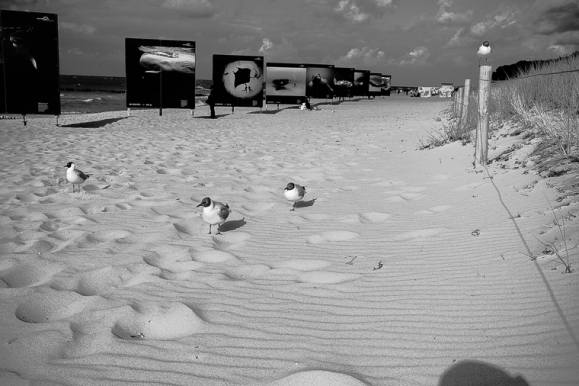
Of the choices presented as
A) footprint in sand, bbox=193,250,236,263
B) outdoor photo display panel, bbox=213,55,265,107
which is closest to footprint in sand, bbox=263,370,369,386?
footprint in sand, bbox=193,250,236,263

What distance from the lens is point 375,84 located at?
178 feet

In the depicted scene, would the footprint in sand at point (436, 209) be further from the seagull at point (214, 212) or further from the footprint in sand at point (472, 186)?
the seagull at point (214, 212)

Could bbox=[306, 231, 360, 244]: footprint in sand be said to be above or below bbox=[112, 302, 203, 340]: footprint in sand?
above

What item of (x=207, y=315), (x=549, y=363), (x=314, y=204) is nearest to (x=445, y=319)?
(x=549, y=363)

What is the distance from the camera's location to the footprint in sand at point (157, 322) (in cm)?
294

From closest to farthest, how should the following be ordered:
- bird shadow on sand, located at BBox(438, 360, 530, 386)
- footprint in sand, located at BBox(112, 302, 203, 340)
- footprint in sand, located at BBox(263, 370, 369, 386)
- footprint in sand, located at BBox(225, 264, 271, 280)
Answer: bird shadow on sand, located at BBox(438, 360, 530, 386) → footprint in sand, located at BBox(263, 370, 369, 386) → footprint in sand, located at BBox(112, 302, 203, 340) → footprint in sand, located at BBox(225, 264, 271, 280)

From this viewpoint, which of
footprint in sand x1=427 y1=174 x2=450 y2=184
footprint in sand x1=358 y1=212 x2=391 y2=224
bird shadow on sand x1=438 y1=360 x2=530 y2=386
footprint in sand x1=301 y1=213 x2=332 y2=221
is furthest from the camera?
footprint in sand x1=427 y1=174 x2=450 y2=184

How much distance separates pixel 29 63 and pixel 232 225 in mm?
13868

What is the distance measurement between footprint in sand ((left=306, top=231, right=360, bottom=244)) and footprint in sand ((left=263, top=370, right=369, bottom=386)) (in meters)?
2.48

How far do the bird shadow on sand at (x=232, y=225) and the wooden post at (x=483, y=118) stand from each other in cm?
400

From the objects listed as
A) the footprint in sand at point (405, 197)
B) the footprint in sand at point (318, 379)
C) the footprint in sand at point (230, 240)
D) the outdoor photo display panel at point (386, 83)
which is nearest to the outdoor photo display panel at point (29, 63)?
the footprint in sand at point (230, 240)

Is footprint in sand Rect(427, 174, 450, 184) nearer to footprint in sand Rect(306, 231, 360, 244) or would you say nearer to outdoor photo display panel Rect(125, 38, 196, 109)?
footprint in sand Rect(306, 231, 360, 244)

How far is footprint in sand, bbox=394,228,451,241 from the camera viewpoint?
15.5 ft

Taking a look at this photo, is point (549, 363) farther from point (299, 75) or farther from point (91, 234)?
point (299, 75)
